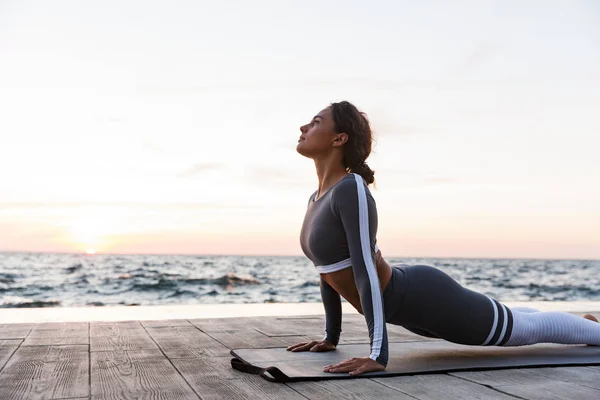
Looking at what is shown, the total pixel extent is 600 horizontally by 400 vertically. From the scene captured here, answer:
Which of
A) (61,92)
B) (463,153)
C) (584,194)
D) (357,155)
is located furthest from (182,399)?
(584,194)

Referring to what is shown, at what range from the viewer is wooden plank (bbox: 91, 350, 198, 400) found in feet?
5.54

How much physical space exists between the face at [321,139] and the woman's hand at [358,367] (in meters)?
0.79

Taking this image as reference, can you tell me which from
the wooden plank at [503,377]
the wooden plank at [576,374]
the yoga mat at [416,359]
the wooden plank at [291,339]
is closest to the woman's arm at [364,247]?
the yoga mat at [416,359]

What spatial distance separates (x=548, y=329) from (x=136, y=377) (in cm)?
153

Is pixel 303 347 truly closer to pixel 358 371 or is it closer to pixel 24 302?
pixel 358 371

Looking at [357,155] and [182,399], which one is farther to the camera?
[357,155]

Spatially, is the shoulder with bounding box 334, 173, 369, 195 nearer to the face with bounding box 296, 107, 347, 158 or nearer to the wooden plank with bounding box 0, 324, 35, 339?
the face with bounding box 296, 107, 347, 158

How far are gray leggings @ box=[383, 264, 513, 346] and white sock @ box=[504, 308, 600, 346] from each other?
0.06 metres

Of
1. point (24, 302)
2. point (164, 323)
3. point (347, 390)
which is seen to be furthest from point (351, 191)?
point (24, 302)

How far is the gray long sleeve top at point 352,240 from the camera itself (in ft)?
6.48

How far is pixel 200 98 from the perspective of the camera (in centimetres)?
853

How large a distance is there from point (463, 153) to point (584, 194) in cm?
456

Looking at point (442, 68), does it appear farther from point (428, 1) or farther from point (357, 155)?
point (357, 155)

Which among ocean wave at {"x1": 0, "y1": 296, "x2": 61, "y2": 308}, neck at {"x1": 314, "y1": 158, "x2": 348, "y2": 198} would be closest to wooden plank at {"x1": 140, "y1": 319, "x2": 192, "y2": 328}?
neck at {"x1": 314, "y1": 158, "x2": 348, "y2": 198}
